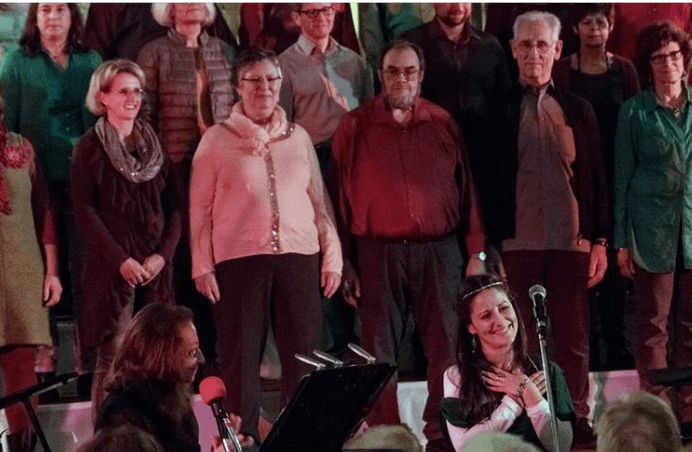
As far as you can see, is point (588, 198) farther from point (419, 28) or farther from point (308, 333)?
point (308, 333)

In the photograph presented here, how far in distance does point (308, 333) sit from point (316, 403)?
2074 millimetres

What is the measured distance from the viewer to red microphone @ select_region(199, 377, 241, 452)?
3762 mm

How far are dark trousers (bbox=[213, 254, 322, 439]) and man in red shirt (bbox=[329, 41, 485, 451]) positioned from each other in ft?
0.92

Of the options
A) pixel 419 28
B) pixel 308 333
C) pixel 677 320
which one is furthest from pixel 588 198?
pixel 308 333

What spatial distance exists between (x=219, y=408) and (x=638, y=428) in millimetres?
1378

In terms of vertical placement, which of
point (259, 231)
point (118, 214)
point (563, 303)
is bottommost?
point (563, 303)

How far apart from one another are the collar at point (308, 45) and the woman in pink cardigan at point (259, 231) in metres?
0.23

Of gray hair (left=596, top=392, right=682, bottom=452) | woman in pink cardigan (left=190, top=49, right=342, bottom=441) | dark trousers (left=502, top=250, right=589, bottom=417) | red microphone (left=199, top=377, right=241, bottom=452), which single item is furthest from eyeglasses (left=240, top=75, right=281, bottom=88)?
gray hair (left=596, top=392, right=682, bottom=452)

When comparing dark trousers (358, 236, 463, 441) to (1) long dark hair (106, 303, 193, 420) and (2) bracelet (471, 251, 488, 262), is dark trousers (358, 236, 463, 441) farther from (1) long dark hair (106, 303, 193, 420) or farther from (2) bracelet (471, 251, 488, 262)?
(1) long dark hair (106, 303, 193, 420)

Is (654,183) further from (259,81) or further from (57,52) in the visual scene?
(57,52)

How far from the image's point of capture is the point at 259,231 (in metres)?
5.97

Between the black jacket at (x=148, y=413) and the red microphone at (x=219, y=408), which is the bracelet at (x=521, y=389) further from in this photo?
the red microphone at (x=219, y=408)

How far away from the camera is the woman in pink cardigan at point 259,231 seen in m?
5.90

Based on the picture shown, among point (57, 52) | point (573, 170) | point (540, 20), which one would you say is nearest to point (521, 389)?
point (573, 170)
